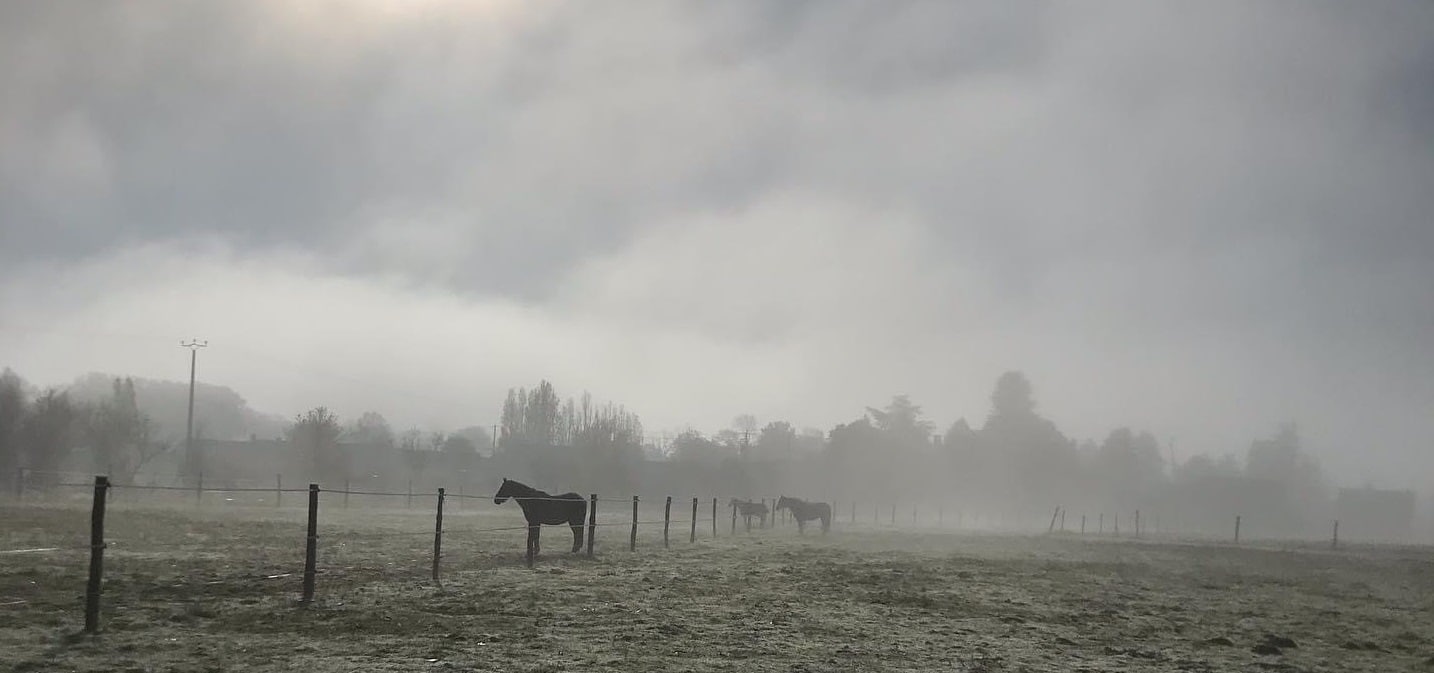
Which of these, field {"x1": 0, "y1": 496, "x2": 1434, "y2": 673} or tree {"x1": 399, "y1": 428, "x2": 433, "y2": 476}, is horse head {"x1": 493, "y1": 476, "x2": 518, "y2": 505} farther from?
tree {"x1": 399, "y1": 428, "x2": 433, "y2": 476}

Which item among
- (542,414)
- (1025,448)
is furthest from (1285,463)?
(542,414)

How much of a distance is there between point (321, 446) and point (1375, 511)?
96.9 m

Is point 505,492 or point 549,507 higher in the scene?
point 505,492

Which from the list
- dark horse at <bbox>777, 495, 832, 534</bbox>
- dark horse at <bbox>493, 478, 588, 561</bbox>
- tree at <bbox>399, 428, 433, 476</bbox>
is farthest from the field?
tree at <bbox>399, 428, 433, 476</bbox>

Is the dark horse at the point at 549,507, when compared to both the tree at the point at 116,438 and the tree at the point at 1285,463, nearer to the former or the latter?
the tree at the point at 116,438

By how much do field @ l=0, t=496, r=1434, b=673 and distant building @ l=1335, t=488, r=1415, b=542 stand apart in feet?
274

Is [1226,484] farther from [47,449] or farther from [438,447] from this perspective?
[47,449]

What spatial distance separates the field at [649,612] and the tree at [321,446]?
35.3 metres

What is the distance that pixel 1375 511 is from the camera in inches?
3607

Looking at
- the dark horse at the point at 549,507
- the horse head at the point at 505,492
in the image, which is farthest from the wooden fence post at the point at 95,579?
the horse head at the point at 505,492

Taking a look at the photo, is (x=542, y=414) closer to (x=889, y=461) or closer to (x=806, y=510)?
(x=889, y=461)

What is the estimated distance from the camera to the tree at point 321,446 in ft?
187

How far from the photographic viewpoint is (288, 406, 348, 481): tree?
5706 centimetres

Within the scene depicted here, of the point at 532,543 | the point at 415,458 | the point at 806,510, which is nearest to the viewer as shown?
the point at 532,543
